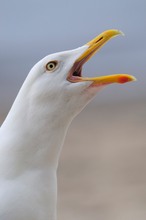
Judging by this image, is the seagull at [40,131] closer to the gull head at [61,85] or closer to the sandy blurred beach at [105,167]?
the gull head at [61,85]

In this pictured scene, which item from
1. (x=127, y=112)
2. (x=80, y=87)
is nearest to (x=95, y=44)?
(x=80, y=87)

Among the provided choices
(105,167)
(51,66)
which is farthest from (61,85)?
(105,167)

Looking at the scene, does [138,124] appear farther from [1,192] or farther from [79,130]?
[1,192]

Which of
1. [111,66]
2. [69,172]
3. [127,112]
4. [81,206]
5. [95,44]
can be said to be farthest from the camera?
[111,66]

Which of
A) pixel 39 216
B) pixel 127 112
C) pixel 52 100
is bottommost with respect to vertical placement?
pixel 127 112

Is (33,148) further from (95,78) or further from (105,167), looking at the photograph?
(105,167)

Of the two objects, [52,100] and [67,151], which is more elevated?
[52,100]
